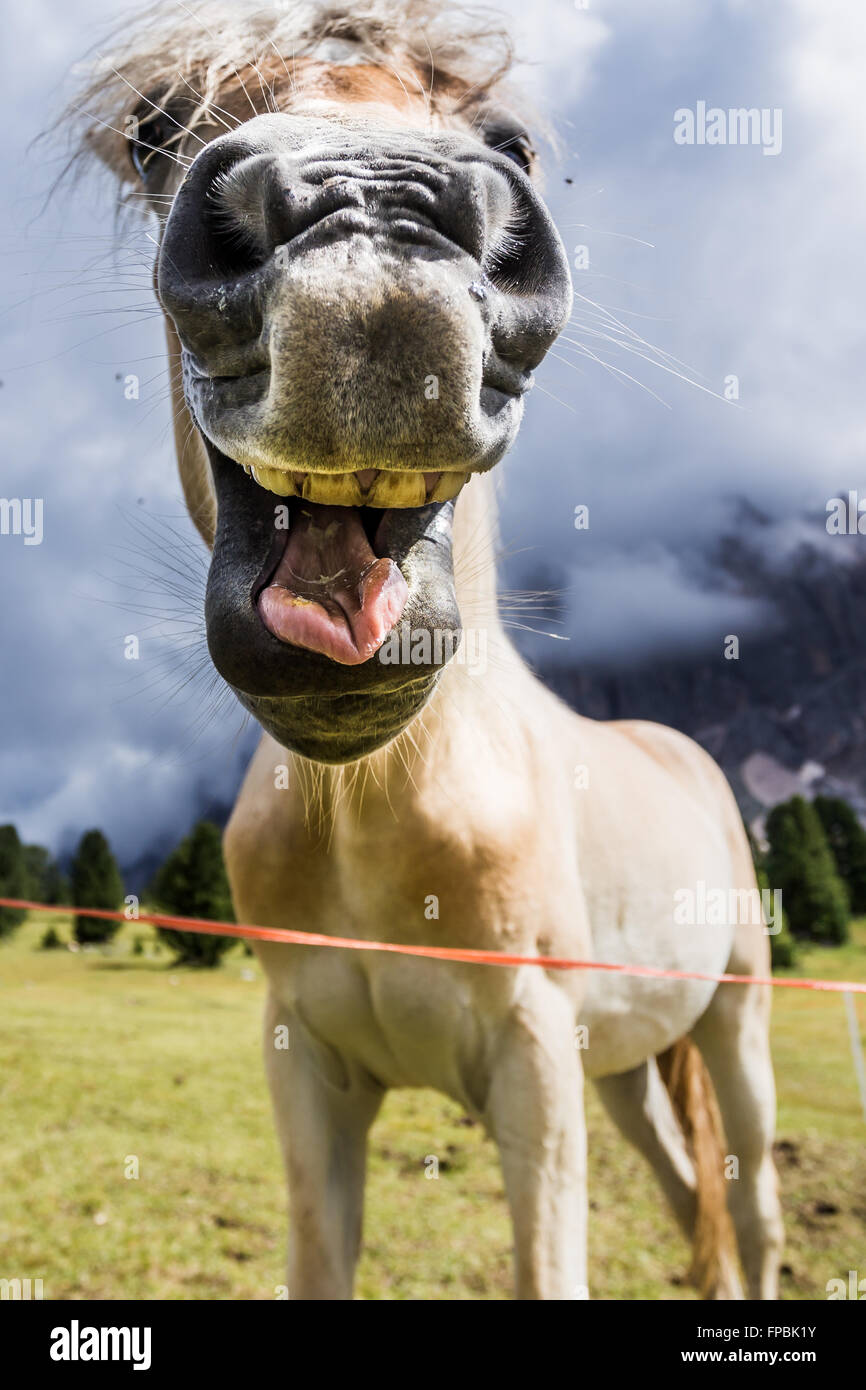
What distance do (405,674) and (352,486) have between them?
0.88 feet

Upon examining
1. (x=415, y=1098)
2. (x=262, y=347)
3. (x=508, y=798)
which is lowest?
(x=415, y=1098)

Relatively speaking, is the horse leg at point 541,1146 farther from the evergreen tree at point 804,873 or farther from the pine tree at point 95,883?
the evergreen tree at point 804,873

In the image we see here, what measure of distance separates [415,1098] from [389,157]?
6572mm

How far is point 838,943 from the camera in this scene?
39.1 feet

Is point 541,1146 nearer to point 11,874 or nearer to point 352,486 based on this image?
point 352,486

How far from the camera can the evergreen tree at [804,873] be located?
38.2 feet

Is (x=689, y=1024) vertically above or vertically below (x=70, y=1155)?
above

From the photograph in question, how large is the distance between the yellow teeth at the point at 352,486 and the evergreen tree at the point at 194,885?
8567mm

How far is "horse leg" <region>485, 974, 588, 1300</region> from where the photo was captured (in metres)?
1.85

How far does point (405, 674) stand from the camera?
1327 millimetres

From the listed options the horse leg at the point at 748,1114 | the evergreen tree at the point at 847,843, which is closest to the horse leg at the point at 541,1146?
the horse leg at the point at 748,1114

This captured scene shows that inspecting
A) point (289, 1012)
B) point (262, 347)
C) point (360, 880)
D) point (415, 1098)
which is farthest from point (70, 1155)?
point (262, 347)

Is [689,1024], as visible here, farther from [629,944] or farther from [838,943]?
[838,943]

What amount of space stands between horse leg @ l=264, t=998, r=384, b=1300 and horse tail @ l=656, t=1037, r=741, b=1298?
1.50 m
